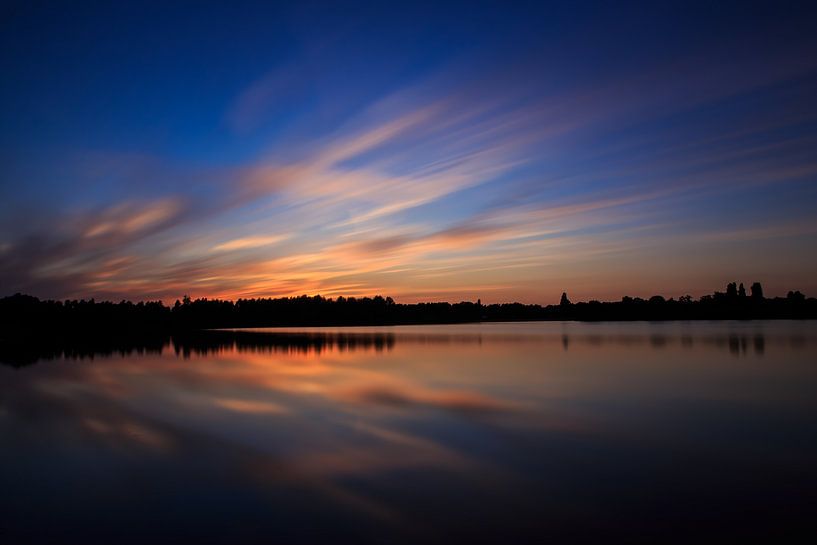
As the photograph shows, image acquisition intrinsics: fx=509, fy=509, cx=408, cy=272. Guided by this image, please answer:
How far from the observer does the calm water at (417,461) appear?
7945 millimetres

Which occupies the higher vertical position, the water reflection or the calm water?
the water reflection

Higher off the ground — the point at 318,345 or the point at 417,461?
the point at 318,345

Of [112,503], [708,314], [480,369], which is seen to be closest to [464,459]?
[112,503]

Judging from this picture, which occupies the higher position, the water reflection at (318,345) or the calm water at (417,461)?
the water reflection at (318,345)

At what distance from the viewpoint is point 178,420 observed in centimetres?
1684

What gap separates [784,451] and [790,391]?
10885 mm

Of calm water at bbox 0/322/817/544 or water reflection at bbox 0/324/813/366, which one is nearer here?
calm water at bbox 0/322/817/544

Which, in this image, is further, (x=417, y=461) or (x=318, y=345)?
(x=318, y=345)

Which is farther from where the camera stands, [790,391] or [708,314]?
[708,314]

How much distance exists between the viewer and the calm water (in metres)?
7.95

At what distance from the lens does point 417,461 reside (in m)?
11.4

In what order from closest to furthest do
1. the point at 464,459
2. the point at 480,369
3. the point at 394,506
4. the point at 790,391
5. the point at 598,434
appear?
the point at 394,506
the point at 464,459
the point at 598,434
the point at 790,391
the point at 480,369

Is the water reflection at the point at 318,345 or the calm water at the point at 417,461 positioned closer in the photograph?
the calm water at the point at 417,461

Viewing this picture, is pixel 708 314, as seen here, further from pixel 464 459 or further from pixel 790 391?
pixel 464 459
